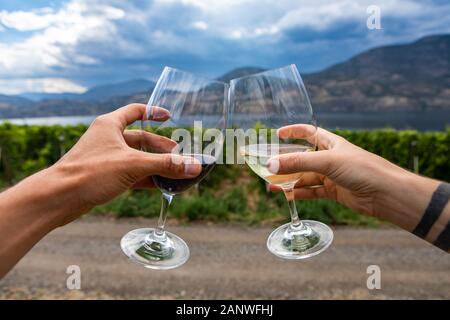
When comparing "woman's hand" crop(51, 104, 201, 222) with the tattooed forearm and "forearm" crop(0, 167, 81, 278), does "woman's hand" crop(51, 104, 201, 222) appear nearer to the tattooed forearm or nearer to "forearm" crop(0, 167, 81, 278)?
"forearm" crop(0, 167, 81, 278)

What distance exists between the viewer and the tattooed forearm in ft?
5.01

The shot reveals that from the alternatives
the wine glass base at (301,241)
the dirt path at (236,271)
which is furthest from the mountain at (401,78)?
the wine glass base at (301,241)

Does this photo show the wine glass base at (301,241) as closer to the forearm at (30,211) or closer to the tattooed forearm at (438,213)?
the tattooed forearm at (438,213)

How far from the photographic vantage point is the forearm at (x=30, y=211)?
1.29 metres

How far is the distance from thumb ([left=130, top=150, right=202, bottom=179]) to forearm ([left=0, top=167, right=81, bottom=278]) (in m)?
0.24

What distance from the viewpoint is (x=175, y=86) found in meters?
1.40

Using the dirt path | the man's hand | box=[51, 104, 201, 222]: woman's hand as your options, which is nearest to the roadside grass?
the dirt path

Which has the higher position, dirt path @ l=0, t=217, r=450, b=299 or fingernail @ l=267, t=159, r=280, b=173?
fingernail @ l=267, t=159, r=280, b=173

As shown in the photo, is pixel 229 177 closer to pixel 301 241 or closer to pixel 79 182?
pixel 301 241

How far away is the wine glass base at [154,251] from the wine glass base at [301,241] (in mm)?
364

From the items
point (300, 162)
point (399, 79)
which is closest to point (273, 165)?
point (300, 162)

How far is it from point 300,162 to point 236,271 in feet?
16.0
